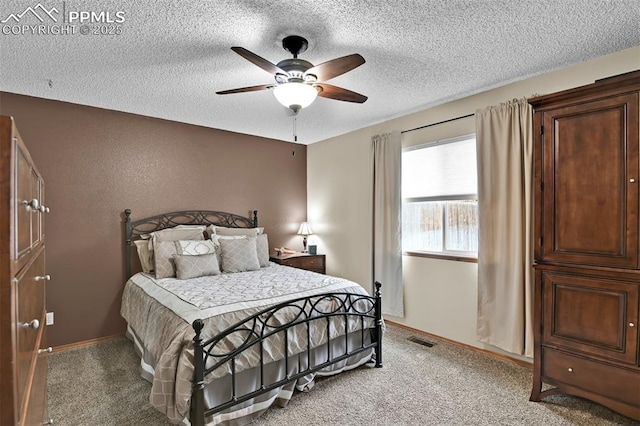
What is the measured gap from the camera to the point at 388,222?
413 centimetres

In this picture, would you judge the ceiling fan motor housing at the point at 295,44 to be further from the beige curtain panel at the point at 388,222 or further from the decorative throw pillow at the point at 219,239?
the decorative throw pillow at the point at 219,239

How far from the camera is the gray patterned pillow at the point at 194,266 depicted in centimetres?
336

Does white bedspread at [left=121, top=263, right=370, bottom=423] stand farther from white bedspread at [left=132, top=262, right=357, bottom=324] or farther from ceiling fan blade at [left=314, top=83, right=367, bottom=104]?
ceiling fan blade at [left=314, top=83, right=367, bottom=104]

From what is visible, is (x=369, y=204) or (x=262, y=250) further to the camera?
(x=369, y=204)

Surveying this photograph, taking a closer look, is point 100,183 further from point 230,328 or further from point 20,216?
point 20,216

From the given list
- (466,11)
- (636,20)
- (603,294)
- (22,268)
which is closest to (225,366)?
(22,268)

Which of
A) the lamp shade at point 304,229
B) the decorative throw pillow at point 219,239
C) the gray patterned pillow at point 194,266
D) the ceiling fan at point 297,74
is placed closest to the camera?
the ceiling fan at point 297,74

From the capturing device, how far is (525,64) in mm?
2701

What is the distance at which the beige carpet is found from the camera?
88.0 inches

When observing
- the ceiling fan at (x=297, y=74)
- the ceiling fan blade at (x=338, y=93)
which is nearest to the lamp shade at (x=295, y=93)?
the ceiling fan at (x=297, y=74)

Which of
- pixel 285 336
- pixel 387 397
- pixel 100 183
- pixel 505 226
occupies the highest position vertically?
pixel 100 183

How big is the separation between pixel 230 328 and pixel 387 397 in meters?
1.33

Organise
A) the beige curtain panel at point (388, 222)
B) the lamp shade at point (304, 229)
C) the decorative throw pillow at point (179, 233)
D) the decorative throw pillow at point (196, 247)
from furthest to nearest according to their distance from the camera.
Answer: the lamp shade at point (304, 229), the beige curtain panel at point (388, 222), the decorative throw pillow at point (179, 233), the decorative throw pillow at point (196, 247)

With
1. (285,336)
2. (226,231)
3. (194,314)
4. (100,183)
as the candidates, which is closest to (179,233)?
(226,231)
